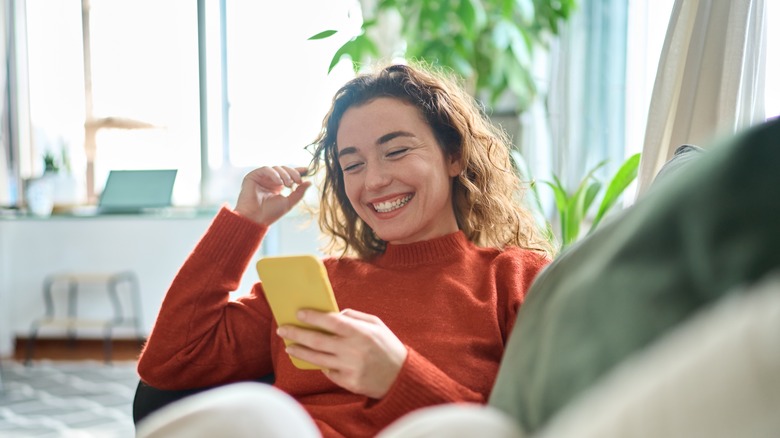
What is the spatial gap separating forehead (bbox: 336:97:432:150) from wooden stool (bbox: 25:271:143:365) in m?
3.44

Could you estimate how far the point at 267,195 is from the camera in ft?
4.85

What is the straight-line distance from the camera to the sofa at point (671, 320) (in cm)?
41

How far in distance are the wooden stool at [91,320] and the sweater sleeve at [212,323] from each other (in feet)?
10.8

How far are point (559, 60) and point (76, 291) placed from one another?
10.9ft

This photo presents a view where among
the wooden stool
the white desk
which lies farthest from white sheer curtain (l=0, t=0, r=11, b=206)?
the wooden stool

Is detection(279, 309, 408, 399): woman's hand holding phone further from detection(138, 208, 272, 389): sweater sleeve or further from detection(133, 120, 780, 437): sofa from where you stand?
detection(138, 208, 272, 389): sweater sleeve

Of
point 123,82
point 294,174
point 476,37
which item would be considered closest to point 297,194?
point 294,174

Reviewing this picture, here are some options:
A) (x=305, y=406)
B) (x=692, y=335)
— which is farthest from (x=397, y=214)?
(x=692, y=335)

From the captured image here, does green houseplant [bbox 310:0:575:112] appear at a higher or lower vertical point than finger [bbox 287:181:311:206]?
higher

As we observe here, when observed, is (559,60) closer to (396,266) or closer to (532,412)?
(396,266)

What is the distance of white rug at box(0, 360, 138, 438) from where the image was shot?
9.55 ft

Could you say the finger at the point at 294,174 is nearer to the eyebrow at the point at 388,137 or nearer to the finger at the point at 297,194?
the finger at the point at 297,194

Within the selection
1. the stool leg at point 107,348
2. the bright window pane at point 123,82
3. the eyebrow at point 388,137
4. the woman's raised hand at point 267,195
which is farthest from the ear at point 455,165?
the bright window pane at point 123,82

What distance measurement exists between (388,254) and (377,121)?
25cm
